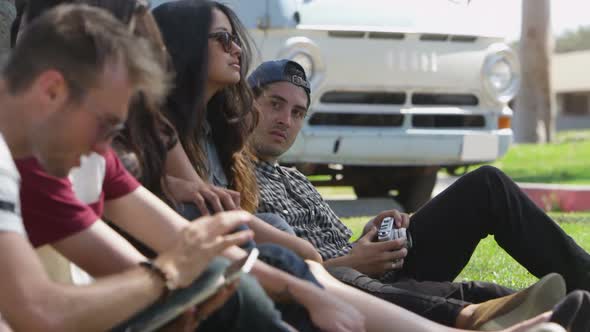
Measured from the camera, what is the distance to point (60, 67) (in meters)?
2.15

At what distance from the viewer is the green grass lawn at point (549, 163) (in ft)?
43.5

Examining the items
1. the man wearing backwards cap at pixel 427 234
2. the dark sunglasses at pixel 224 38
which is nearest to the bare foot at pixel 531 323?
the man wearing backwards cap at pixel 427 234

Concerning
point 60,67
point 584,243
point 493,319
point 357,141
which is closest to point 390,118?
point 357,141

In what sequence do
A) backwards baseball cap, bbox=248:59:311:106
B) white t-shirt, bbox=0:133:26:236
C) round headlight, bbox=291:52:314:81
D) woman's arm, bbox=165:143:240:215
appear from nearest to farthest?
white t-shirt, bbox=0:133:26:236 < woman's arm, bbox=165:143:240:215 < backwards baseball cap, bbox=248:59:311:106 < round headlight, bbox=291:52:314:81

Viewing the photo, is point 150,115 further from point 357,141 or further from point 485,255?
point 357,141

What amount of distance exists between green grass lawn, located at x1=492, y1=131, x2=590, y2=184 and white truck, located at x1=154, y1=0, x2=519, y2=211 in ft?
15.4

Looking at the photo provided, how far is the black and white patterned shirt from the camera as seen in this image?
406 cm

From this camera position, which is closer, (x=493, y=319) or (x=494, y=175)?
(x=493, y=319)

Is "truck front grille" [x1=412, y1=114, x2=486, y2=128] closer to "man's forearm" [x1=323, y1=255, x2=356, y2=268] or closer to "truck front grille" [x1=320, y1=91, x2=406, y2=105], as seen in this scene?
"truck front grille" [x1=320, y1=91, x2=406, y2=105]

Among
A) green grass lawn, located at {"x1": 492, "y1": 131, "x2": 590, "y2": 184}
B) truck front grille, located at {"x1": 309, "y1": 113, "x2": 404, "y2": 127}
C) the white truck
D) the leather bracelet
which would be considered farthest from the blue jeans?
green grass lawn, located at {"x1": 492, "y1": 131, "x2": 590, "y2": 184}

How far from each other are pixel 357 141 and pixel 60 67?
585 centimetres

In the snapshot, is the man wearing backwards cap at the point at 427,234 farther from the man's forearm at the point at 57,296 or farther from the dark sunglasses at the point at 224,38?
the man's forearm at the point at 57,296

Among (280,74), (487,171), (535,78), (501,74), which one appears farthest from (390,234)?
(535,78)

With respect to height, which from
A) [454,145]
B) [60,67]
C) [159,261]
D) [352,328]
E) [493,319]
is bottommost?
[454,145]
